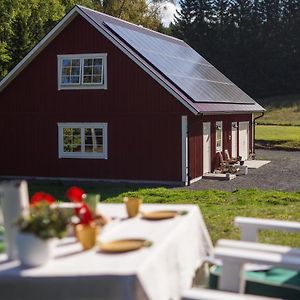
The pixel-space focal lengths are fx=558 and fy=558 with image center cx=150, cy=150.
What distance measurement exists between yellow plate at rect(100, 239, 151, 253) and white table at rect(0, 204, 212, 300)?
0.21 ft

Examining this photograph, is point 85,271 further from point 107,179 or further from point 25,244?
point 107,179

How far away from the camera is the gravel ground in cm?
1677

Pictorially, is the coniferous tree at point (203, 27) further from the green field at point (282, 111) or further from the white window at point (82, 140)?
the white window at point (82, 140)

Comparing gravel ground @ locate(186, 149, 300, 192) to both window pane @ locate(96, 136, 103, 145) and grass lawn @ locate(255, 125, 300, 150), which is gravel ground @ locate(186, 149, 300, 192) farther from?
grass lawn @ locate(255, 125, 300, 150)


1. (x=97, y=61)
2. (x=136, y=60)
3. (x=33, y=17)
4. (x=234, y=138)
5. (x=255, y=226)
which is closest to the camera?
(x=255, y=226)

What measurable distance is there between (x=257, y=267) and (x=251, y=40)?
62023 millimetres

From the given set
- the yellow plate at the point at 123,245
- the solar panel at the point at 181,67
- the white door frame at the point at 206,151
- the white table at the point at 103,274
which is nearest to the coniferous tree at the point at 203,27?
the solar panel at the point at 181,67

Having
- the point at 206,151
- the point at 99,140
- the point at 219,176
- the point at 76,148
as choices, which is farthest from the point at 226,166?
the point at 76,148

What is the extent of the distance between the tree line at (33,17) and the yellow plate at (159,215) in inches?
1307

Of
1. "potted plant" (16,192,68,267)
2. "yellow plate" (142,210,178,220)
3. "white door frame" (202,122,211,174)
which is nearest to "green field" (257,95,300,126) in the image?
"white door frame" (202,122,211,174)

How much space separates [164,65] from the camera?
62.2ft

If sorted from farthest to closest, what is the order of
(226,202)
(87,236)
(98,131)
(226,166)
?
1. (226,166)
2. (98,131)
3. (226,202)
4. (87,236)

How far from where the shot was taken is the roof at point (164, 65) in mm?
17531

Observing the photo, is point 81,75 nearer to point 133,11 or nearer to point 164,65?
point 164,65
